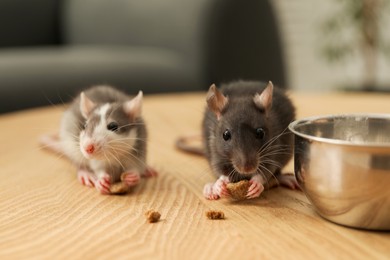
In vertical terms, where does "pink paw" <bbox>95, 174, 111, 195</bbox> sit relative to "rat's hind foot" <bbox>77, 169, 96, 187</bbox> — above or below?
above

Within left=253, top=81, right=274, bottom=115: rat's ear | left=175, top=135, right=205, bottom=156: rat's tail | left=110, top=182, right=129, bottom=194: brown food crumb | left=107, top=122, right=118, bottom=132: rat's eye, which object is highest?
left=253, top=81, right=274, bottom=115: rat's ear

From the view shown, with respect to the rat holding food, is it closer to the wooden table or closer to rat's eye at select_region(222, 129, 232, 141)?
the wooden table

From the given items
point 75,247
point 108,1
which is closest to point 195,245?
point 75,247

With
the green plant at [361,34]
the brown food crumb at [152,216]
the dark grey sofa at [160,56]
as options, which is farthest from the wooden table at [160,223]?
the green plant at [361,34]

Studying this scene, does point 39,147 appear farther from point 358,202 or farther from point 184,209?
point 358,202

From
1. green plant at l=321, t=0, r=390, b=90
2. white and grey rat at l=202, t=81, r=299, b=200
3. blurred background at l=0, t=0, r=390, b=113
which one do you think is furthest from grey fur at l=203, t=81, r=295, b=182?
green plant at l=321, t=0, r=390, b=90

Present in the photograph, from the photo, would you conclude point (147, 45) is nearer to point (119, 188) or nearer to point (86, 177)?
point (86, 177)

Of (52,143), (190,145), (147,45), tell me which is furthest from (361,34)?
(52,143)
